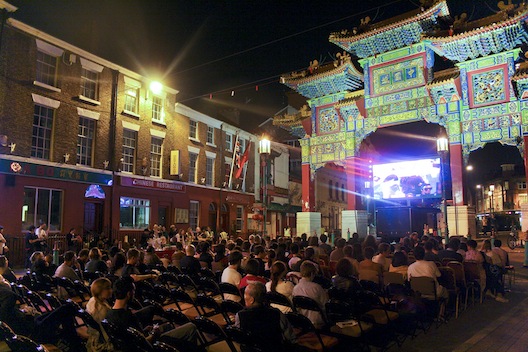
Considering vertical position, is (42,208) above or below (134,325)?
above

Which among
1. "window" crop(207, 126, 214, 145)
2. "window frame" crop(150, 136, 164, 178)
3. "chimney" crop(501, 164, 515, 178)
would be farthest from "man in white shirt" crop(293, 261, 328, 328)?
"chimney" crop(501, 164, 515, 178)

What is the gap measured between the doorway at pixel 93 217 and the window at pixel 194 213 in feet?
23.6

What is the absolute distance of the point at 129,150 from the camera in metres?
21.8

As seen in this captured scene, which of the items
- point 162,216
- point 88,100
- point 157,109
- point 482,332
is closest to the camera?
point 482,332

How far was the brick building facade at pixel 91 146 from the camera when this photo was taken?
16188 mm

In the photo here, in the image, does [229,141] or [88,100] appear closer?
[88,100]

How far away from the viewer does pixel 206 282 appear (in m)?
6.72

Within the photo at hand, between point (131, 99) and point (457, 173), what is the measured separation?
17.1 m

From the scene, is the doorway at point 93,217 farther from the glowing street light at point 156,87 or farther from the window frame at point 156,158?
the glowing street light at point 156,87

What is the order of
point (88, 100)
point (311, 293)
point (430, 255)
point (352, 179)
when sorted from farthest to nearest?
point (352, 179) < point (88, 100) < point (430, 255) < point (311, 293)

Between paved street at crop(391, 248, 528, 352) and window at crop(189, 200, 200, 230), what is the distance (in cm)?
1996

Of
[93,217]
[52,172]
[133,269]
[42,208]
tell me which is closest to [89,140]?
[52,172]

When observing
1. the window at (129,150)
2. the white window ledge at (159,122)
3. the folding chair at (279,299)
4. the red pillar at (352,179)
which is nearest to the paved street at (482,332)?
the folding chair at (279,299)

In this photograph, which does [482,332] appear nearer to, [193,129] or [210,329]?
[210,329]
